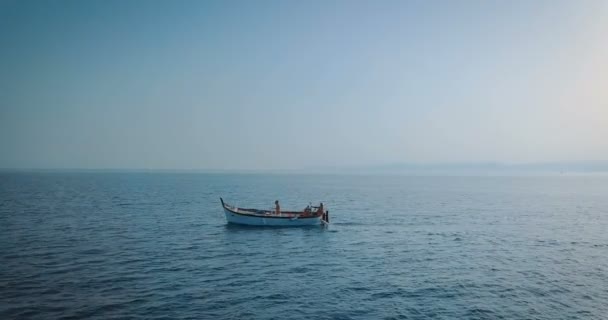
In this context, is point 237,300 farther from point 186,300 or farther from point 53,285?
point 53,285

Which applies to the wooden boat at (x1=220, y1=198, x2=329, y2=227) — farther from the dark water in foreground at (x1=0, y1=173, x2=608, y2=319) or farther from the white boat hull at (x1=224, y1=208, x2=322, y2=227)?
the dark water in foreground at (x1=0, y1=173, x2=608, y2=319)

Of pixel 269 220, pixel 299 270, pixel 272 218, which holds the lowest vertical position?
pixel 299 270

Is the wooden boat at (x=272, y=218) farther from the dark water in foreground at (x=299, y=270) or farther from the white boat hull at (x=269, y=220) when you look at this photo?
the dark water in foreground at (x=299, y=270)

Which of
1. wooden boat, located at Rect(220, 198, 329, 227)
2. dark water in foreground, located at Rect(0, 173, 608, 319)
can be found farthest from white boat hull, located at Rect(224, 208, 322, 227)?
dark water in foreground, located at Rect(0, 173, 608, 319)

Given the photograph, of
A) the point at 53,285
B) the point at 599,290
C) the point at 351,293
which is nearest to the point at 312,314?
the point at 351,293

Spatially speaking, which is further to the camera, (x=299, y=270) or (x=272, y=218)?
(x=272, y=218)

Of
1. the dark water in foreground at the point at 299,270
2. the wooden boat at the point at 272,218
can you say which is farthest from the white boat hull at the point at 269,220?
the dark water in foreground at the point at 299,270

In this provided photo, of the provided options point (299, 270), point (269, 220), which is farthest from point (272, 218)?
point (299, 270)

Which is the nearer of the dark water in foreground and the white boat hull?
the dark water in foreground

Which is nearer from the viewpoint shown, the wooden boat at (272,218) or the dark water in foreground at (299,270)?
the dark water in foreground at (299,270)

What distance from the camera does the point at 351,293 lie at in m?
26.0

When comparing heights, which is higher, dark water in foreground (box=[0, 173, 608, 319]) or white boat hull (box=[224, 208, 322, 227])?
white boat hull (box=[224, 208, 322, 227])

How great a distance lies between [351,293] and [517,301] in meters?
10.2

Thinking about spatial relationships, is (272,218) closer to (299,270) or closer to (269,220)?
(269,220)
